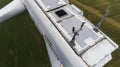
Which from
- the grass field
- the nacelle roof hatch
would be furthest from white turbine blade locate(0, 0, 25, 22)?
the nacelle roof hatch

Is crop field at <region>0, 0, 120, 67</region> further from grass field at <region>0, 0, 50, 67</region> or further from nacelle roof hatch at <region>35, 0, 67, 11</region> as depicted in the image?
nacelle roof hatch at <region>35, 0, 67, 11</region>

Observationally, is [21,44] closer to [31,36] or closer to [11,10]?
[31,36]

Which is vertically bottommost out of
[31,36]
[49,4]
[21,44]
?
[31,36]

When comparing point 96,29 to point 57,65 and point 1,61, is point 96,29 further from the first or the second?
point 1,61

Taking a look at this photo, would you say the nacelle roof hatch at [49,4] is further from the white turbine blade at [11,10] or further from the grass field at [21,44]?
Answer: the grass field at [21,44]

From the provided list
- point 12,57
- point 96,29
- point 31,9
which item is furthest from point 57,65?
point 31,9

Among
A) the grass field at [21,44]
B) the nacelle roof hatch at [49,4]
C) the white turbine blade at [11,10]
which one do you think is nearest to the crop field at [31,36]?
the grass field at [21,44]

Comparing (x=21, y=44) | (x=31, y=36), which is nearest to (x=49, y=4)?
(x=31, y=36)
